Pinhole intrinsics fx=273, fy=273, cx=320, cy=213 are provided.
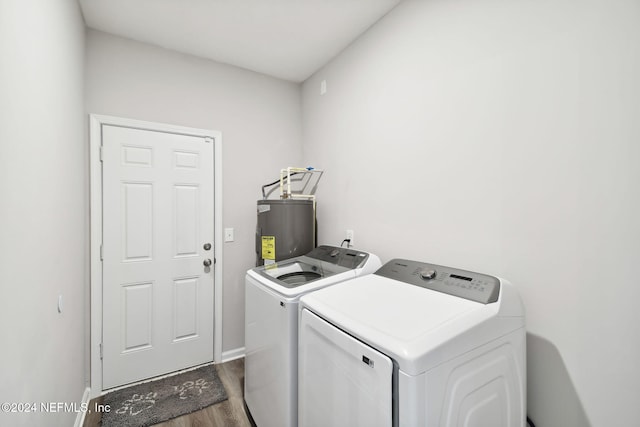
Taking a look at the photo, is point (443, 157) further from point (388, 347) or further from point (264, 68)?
point (264, 68)

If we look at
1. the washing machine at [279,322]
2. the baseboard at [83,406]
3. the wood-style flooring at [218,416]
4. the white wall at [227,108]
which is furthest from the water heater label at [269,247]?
the baseboard at [83,406]

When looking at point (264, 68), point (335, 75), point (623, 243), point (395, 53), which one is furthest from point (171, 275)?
point (623, 243)

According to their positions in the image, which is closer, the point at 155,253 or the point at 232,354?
the point at 155,253

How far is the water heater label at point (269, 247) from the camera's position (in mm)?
2084

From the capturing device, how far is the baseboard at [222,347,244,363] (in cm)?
246

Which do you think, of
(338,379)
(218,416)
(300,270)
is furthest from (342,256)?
(218,416)

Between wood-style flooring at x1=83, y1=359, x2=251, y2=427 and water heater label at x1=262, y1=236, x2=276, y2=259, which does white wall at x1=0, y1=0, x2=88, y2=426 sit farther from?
water heater label at x1=262, y1=236, x2=276, y2=259

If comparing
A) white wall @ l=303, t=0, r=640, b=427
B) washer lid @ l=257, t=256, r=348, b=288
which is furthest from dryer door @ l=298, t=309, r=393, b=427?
white wall @ l=303, t=0, r=640, b=427

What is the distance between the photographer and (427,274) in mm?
1290

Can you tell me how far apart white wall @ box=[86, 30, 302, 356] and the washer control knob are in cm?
171

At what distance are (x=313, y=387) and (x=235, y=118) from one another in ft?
7.36

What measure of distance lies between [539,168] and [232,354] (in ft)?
8.66

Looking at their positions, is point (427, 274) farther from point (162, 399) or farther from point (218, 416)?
point (162, 399)

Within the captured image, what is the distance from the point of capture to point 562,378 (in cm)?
107
